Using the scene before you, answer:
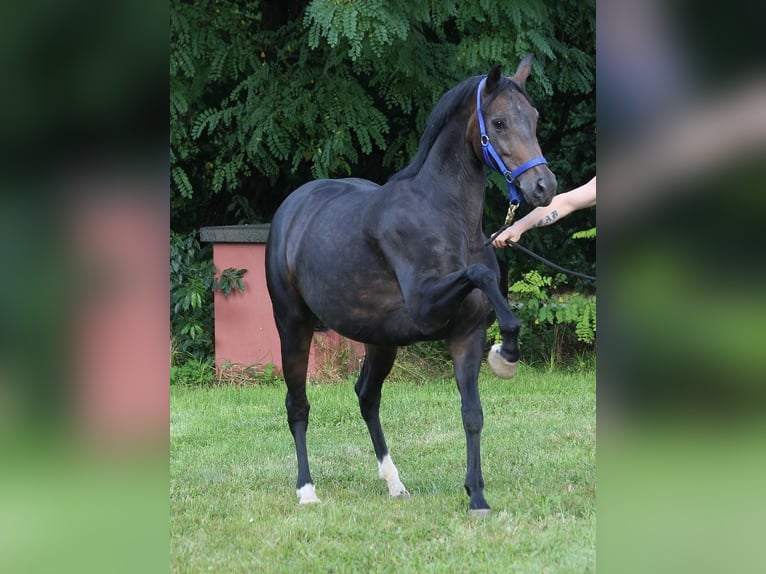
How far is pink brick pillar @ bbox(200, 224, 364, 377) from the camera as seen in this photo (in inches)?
375

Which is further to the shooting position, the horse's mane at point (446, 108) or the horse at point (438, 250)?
the horse's mane at point (446, 108)

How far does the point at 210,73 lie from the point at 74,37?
7.95 m

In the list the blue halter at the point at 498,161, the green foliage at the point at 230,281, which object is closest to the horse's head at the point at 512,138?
the blue halter at the point at 498,161

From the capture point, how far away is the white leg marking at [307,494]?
5082 millimetres

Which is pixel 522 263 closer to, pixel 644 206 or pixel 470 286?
pixel 470 286

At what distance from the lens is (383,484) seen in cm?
551

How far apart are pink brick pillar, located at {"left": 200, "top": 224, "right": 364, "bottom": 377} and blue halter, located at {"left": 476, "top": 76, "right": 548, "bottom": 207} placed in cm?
522

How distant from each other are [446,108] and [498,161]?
500 mm

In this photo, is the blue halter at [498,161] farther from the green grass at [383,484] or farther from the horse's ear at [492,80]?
the green grass at [383,484]

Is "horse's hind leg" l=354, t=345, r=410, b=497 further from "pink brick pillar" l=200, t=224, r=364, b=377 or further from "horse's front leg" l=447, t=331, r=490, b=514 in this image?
"pink brick pillar" l=200, t=224, r=364, b=377

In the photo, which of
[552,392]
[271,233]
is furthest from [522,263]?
[271,233]

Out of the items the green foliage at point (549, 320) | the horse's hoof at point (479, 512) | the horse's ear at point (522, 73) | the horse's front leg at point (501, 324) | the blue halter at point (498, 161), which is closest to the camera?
the horse's front leg at point (501, 324)

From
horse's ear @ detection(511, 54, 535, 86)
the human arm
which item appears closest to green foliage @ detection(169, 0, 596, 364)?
horse's ear @ detection(511, 54, 535, 86)

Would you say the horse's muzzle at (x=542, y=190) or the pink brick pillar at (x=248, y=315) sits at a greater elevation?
the horse's muzzle at (x=542, y=190)
